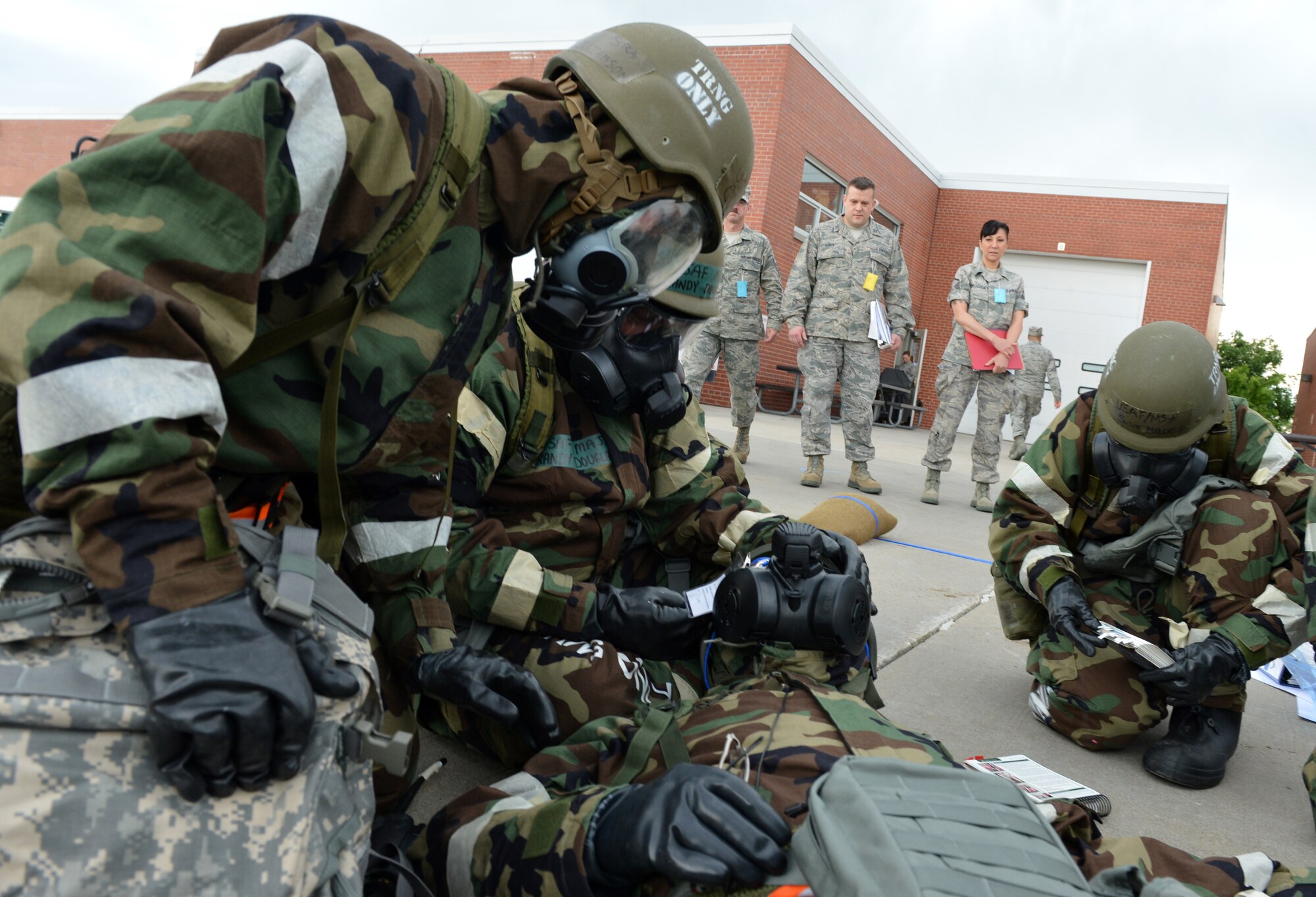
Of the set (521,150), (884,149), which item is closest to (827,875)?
(521,150)

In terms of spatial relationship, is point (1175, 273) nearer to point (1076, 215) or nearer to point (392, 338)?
point (1076, 215)

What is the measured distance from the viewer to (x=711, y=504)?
272cm

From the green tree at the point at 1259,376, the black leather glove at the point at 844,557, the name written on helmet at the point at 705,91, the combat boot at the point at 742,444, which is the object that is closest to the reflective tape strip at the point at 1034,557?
the black leather glove at the point at 844,557

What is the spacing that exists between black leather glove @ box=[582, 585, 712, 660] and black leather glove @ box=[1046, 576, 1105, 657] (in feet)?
4.09

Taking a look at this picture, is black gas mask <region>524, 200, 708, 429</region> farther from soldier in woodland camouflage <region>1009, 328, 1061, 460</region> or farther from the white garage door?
the white garage door

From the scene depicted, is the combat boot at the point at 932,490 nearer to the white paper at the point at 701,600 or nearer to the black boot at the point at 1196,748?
the black boot at the point at 1196,748

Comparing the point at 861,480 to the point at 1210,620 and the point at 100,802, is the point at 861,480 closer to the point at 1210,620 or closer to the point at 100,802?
the point at 1210,620

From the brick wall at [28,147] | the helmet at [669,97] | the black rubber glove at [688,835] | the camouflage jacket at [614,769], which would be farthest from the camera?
the brick wall at [28,147]

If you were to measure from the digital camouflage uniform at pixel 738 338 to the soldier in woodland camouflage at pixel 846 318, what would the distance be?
0.32m

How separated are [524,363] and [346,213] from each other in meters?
1.14

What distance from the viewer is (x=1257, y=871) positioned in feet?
5.42

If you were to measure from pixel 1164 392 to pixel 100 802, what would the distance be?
2.84 metres

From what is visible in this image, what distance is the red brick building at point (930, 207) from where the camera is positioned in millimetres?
14219

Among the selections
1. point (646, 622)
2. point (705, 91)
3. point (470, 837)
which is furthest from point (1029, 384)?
point (470, 837)
